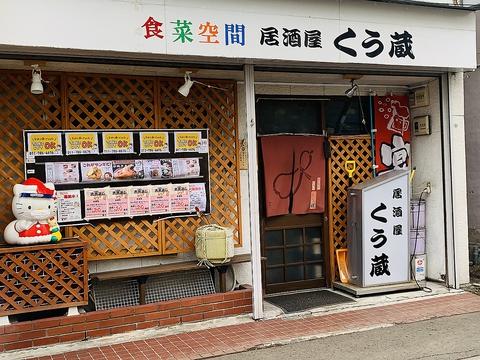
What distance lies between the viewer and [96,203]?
6.63 m

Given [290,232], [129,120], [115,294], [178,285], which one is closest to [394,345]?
[290,232]

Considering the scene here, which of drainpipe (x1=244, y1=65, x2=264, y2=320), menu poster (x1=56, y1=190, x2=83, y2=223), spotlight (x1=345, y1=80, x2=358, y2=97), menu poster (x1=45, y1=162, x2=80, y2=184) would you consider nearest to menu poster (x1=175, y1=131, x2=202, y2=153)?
drainpipe (x1=244, y1=65, x2=264, y2=320)

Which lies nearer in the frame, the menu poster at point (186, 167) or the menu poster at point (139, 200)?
the menu poster at point (139, 200)

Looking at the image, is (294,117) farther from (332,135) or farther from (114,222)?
(114,222)

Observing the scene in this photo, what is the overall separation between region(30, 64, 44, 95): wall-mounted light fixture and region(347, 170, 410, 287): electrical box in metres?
4.79

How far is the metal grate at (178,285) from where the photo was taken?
701cm

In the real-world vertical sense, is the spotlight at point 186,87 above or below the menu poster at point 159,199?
above

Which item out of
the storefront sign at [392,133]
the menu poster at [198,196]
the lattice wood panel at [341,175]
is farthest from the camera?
the storefront sign at [392,133]

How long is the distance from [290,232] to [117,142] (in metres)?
3.16

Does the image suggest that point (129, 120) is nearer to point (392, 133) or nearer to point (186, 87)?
point (186, 87)

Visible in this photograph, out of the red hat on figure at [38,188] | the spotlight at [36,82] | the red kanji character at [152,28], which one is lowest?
the red hat on figure at [38,188]

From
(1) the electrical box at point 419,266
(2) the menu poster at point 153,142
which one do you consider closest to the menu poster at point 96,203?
(2) the menu poster at point 153,142

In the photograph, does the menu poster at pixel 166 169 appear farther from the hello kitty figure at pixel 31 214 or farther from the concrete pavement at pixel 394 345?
the concrete pavement at pixel 394 345

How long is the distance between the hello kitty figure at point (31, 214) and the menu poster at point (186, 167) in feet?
5.77
